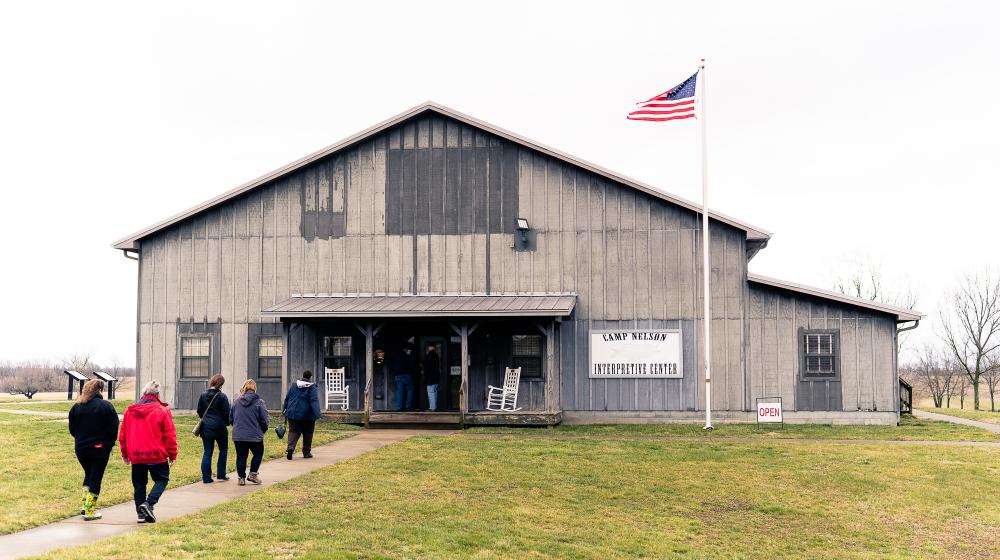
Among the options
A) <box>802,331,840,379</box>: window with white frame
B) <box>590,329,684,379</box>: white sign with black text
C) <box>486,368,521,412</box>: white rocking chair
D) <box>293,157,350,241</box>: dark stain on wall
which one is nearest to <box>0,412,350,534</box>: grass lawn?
<box>486,368,521,412</box>: white rocking chair

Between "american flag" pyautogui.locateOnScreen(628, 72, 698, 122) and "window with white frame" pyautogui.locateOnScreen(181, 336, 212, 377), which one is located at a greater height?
"american flag" pyautogui.locateOnScreen(628, 72, 698, 122)

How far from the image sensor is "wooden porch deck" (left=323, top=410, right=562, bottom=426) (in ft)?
76.7

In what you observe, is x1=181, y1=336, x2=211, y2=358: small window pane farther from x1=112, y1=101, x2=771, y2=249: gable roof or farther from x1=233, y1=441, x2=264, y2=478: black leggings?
x1=233, y1=441, x2=264, y2=478: black leggings

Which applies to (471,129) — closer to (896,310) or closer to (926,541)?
(896,310)

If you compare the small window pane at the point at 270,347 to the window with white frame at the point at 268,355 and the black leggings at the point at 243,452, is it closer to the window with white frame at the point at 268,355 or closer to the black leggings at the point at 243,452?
the window with white frame at the point at 268,355

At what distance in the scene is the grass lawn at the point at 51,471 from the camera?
38.8 ft

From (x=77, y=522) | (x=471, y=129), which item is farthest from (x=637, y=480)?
(x=471, y=129)

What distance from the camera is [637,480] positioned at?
584 inches

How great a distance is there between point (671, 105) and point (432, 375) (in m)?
9.14

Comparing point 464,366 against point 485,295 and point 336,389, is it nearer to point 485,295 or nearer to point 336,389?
point 485,295

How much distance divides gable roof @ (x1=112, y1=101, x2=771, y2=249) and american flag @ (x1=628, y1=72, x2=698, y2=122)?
176 centimetres

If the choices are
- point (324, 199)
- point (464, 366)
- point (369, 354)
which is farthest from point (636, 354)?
point (324, 199)

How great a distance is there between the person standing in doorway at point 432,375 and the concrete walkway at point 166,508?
212 inches

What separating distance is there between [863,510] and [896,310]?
456 inches
